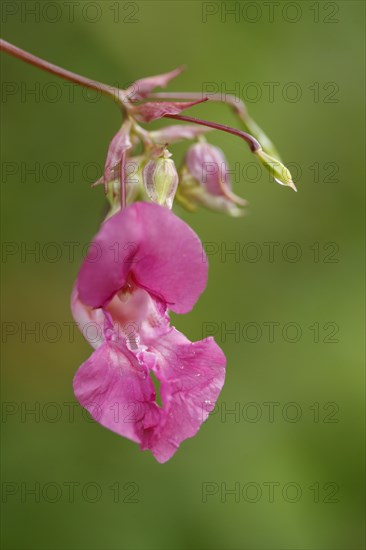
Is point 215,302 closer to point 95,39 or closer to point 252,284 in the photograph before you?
point 252,284

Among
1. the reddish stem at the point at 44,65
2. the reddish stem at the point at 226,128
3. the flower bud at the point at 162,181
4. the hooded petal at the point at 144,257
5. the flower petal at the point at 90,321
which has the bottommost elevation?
the flower petal at the point at 90,321

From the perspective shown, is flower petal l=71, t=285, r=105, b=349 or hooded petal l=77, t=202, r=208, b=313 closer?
hooded petal l=77, t=202, r=208, b=313

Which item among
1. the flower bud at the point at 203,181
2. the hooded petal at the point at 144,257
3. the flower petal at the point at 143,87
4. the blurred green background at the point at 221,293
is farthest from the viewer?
the blurred green background at the point at 221,293

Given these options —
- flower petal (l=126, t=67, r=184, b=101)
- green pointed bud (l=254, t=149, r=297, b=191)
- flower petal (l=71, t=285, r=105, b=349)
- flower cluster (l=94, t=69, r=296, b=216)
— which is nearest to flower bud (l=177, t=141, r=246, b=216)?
flower cluster (l=94, t=69, r=296, b=216)

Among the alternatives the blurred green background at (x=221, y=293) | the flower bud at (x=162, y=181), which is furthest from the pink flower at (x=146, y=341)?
the blurred green background at (x=221, y=293)

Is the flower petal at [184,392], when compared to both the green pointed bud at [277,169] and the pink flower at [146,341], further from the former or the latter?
the green pointed bud at [277,169]

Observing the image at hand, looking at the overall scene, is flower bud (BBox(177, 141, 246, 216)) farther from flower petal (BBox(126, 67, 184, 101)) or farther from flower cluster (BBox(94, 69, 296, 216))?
flower petal (BBox(126, 67, 184, 101))

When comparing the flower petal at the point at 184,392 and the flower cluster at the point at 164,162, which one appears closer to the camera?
the flower petal at the point at 184,392

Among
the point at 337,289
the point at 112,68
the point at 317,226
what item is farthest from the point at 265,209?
the point at 112,68
